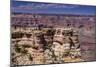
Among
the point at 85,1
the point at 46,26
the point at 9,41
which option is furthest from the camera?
the point at 85,1

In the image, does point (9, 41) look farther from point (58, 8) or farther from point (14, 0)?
point (58, 8)

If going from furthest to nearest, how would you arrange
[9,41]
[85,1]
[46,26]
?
[85,1]
[46,26]
[9,41]

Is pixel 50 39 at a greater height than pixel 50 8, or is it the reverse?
pixel 50 8

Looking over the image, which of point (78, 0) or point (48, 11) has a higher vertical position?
point (78, 0)

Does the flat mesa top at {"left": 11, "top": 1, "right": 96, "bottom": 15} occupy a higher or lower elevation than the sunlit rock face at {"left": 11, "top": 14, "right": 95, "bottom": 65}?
higher

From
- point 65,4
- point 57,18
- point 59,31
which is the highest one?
point 65,4

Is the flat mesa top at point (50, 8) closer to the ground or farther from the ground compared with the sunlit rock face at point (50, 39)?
farther from the ground
